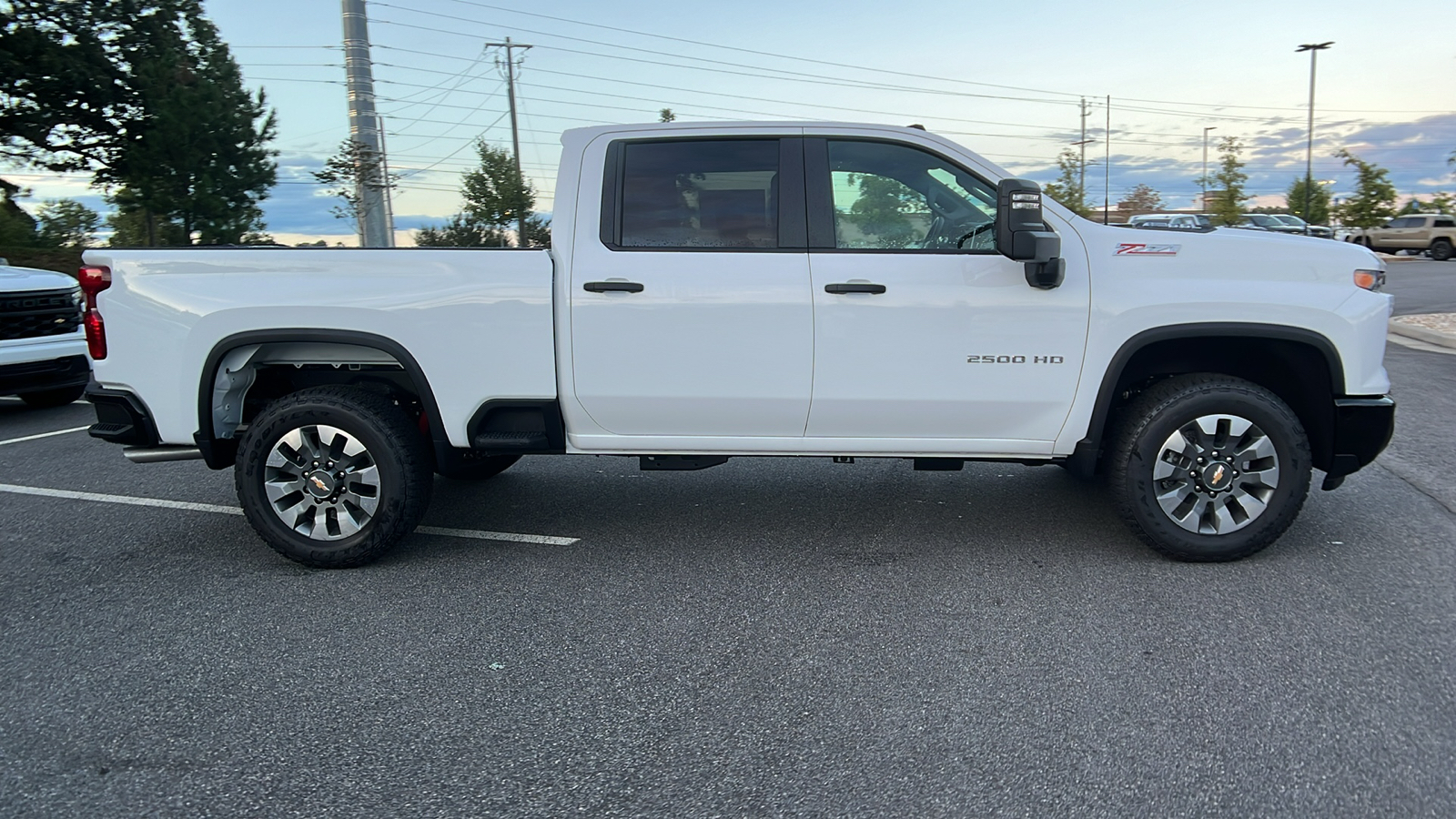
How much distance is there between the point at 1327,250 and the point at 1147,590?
170cm

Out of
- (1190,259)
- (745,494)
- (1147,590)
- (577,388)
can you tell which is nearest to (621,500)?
(745,494)

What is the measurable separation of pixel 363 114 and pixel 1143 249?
20340 millimetres

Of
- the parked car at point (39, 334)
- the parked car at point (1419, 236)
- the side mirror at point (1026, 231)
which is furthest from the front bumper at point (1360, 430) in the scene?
the parked car at point (1419, 236)

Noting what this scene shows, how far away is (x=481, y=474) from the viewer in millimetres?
6164

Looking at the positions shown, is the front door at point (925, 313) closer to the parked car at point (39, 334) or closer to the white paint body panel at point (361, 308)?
the white paint body panel at point (361, 308)

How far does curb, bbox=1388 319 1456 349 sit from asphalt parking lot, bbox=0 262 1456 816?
7.96 metres

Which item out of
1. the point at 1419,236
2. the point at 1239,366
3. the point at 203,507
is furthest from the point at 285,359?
the point at 1419,236

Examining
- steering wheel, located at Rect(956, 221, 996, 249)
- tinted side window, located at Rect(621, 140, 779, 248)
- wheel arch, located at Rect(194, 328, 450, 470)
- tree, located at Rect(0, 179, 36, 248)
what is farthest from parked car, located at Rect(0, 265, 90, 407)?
tree, located at Rect(0, 179, 36, 248)

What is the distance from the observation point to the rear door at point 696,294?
14.3 feet

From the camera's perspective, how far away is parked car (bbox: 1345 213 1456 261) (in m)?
38.7

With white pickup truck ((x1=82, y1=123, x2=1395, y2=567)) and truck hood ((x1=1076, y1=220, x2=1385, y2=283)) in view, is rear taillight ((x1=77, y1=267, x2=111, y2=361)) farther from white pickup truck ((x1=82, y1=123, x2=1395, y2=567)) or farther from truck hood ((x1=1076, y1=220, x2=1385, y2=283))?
truck hood ((x1=1076, y1=220, x2=1385, y2=283))

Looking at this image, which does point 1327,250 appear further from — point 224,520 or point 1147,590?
point 224,520

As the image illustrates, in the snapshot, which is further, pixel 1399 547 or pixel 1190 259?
pixel 1399 547

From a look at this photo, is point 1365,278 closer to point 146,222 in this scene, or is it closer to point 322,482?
point 322,482
